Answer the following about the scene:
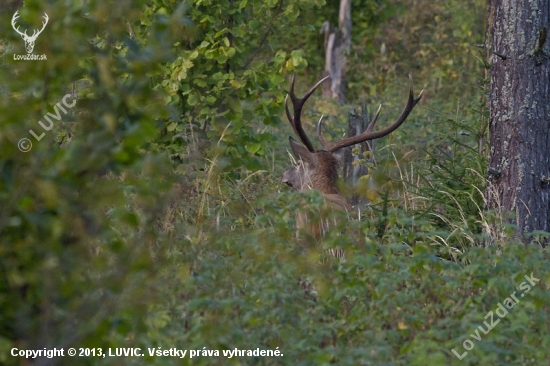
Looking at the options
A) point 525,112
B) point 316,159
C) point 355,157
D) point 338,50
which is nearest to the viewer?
point 525,112

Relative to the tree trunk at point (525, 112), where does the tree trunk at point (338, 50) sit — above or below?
above

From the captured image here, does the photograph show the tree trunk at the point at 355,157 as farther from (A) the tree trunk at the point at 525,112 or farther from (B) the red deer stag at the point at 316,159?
(A) the tree trunk at the point at 525,112

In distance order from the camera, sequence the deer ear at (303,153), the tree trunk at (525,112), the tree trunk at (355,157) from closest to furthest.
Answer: the tree trunk at (525,112)
the deer ear at (303,153)
the tree trunk at (355,157)

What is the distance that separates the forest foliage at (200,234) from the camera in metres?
3.25

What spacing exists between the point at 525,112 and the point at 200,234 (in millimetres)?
2756

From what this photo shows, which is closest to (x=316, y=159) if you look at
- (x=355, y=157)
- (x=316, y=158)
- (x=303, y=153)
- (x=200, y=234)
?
(x=316, y=158)

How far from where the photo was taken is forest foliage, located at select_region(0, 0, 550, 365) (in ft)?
10.7

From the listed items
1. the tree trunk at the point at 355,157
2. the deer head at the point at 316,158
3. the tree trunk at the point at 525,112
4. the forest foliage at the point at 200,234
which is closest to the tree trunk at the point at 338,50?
the tree trunk at the point at 355,157

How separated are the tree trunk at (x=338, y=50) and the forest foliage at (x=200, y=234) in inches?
343

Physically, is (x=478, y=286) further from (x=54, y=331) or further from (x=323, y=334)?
(x=54, y=331)

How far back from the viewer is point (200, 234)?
16.9 feet

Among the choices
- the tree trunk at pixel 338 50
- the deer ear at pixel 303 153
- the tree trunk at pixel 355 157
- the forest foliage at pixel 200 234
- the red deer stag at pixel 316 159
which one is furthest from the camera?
the tree trunk at pixel 338 50

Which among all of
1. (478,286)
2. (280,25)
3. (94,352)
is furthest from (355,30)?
(94,352)

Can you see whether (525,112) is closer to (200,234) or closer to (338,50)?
(200,234)
